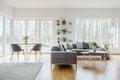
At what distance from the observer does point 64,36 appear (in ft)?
32.6

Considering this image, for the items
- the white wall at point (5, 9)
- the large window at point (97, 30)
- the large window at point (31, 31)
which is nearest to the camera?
the white wall at point (5, 9)

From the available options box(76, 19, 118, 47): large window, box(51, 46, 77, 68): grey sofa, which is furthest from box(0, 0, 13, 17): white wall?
box(76, 19, 118, 47): large window

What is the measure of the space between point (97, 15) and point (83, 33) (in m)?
1.38

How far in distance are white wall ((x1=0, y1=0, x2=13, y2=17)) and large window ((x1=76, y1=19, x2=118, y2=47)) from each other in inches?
159

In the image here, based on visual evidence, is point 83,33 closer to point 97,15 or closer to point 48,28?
point 97,15

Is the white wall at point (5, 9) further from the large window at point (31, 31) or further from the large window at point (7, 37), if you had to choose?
the large window at point (31, 31)

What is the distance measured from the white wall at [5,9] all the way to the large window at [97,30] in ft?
13.3

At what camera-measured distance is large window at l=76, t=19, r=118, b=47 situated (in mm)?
9938

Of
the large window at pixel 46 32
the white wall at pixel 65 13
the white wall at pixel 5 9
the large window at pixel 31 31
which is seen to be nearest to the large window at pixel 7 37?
the white wall at pixel 5 9

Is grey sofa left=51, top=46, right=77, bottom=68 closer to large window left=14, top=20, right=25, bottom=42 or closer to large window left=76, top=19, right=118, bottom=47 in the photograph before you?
large window left=76, top=19, right=118, bottom=47

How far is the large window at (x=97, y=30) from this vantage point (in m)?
9.94

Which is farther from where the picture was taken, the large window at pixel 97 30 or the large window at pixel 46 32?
the large window at pixel 46 32

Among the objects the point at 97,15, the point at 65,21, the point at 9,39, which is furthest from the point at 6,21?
the point at 97,15

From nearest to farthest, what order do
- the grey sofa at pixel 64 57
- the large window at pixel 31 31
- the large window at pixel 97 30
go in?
the grey sofa at pixel 64 57 → the large window at pixel 97 30 → the large window at pixel 31 31
